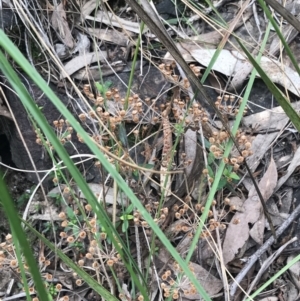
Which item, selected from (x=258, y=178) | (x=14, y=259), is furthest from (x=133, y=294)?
(x=258, y=178)

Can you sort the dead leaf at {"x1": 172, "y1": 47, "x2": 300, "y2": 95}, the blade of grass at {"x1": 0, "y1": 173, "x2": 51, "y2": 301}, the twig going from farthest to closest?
the dead leaf at {"x1": 172, "y1": 47, "x2": 300, "y2": 95}
the twig
the blade of grass at {"x1": 0, "y1": 173, "x2": 51, "y2": 301}

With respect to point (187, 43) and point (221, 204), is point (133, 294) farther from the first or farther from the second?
point (187, 43)

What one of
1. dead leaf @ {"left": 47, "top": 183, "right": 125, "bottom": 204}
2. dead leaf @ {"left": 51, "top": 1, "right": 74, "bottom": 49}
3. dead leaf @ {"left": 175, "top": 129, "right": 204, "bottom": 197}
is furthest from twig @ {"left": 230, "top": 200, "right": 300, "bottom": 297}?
dead leaf @ {"left": 51, "top": 1, "right": 74, "bottom": 49}

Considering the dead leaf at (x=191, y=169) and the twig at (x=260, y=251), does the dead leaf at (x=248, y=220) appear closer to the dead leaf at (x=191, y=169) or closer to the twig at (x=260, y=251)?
the twig at (x=260, y=251)

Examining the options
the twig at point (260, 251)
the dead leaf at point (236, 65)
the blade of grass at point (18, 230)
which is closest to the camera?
the blade of grass at point (18, 230)

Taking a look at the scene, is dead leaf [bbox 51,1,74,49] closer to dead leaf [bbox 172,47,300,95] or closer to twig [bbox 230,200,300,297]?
dead leaf [bbox 172,47,300,95]

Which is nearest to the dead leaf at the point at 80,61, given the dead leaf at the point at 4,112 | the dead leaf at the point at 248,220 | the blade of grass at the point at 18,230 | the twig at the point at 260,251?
the dead leaf at the point at 4,112
